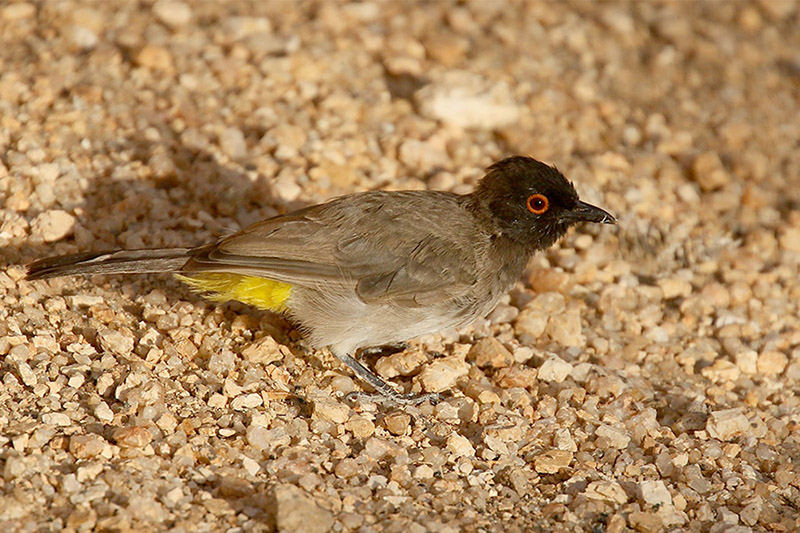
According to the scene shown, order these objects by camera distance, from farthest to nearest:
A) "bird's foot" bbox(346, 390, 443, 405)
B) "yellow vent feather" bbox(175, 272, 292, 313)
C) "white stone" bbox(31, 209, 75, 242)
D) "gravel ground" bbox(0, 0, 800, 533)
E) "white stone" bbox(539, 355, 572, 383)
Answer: "white stone" bbox(31, 209, 75, 242)
"white stone" bbox(539, 355, 572, 383)
"yellow vent feather" bbox(175, 272, 292, 313)
"bird's foot" bbox(346, 390, 443, 405)
"gravel ground" bbox(0, 0, 800, 533)

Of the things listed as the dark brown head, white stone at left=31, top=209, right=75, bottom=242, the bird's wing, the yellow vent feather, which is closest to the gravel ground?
white stone at left=31, top=209, right=75, bottom=242

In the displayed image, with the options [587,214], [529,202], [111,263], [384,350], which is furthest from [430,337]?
[111,263]

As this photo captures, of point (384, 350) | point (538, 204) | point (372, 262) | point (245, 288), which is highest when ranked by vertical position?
point (538, 204)

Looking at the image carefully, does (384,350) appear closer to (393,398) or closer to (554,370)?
Answer: (393,398)

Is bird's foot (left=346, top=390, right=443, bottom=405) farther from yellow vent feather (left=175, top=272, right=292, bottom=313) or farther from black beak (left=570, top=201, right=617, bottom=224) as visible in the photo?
black beak (left=570, top=201, right=617, bottom=224)

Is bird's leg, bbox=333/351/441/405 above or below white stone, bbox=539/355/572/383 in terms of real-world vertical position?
above

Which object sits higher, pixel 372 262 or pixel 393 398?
pixel 372 262

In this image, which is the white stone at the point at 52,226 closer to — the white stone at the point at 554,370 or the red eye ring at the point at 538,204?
the red eye ring at the point at 538,204
